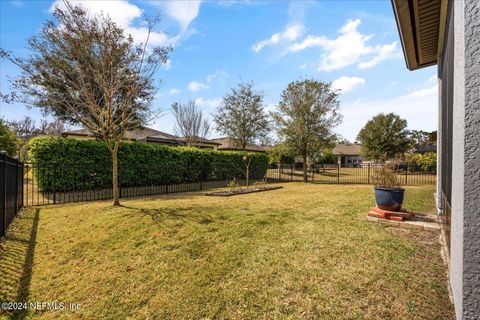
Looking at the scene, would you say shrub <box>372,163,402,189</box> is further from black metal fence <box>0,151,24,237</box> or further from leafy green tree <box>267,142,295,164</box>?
leafy green tree <box>267,142,295,164</box>

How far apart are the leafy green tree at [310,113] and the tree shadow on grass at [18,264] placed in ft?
55.0

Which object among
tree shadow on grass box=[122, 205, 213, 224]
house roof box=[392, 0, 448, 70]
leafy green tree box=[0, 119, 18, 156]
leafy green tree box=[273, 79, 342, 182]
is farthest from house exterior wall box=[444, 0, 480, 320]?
leafy green tree box=[0, 119, 18, 156]

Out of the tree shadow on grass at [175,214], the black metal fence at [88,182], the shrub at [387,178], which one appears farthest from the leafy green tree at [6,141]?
the shrub at [387,178]

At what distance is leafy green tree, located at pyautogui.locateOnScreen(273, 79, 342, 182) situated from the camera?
18.9 m

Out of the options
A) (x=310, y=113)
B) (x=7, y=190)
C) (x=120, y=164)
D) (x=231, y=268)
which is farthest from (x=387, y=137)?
(x=7, y=190)

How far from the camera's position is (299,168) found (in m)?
30.2

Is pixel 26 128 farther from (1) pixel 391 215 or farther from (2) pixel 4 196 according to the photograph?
(1) pixel 391 215

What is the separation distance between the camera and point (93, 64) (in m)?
8.71

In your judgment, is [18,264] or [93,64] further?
[93,64]

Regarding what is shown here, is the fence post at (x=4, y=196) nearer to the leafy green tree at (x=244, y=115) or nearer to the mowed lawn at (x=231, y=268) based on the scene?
the mowed lawn at (x=231, y=268)

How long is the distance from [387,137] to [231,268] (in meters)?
41.2

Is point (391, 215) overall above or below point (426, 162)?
below

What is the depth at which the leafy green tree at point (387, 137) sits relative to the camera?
37.2m

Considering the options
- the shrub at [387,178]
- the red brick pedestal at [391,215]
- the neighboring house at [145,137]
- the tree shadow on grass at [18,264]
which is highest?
the neighboring house at [145,137]
